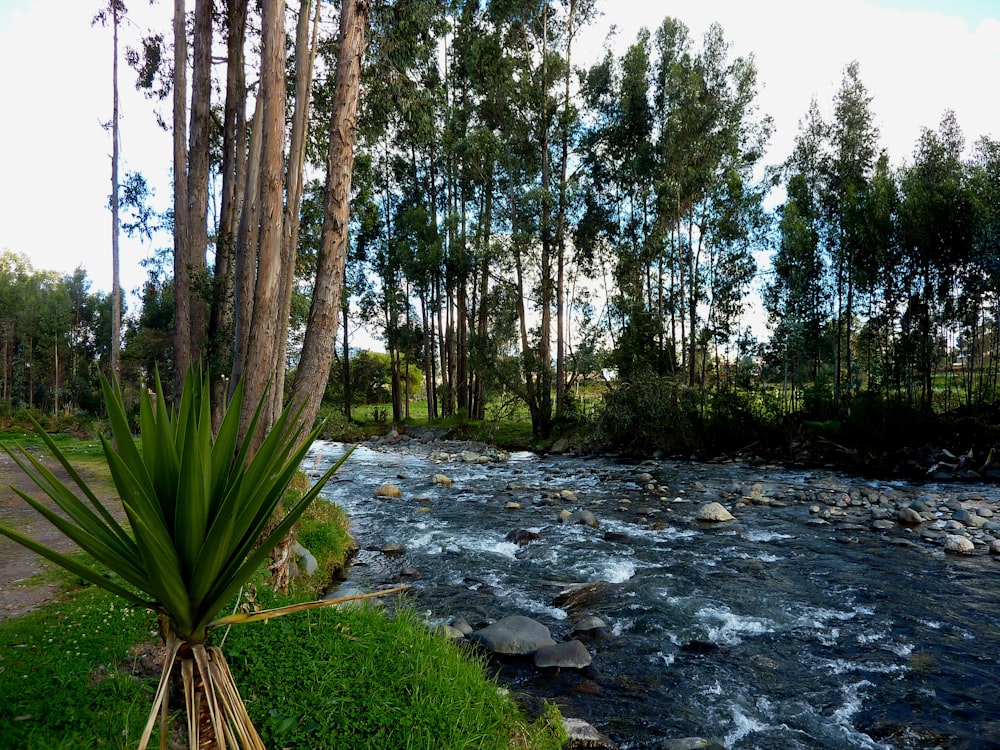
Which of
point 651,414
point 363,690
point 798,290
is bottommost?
point 363,690

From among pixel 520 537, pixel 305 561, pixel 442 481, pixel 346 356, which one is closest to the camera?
pixel 305 561

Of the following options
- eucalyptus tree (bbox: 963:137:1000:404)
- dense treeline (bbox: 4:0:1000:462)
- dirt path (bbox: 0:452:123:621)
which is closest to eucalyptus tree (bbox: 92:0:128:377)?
dense treeline (bbox: 4:0:1000:462)

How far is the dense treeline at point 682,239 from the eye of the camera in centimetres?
1566

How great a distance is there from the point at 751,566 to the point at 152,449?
642cm

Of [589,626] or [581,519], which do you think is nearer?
[589,626]

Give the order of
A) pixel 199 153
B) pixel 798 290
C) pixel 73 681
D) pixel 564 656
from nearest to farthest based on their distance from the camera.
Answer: pixel 73 681 < pixel 564 656 < pixel 199 153 < pixel 798 290

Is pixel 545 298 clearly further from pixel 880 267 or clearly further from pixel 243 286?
pixel 243 286

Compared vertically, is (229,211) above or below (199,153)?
below

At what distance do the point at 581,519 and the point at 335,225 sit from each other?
18.5 feet

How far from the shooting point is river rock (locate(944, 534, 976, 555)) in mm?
6704

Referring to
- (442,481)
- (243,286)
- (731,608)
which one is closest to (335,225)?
(243,286)

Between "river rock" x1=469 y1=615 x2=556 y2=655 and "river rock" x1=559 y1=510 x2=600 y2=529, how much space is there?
389 cm

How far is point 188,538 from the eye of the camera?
167 centimetres

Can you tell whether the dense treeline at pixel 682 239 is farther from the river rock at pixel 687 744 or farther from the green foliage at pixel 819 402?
the river rock at pixel 687 744
